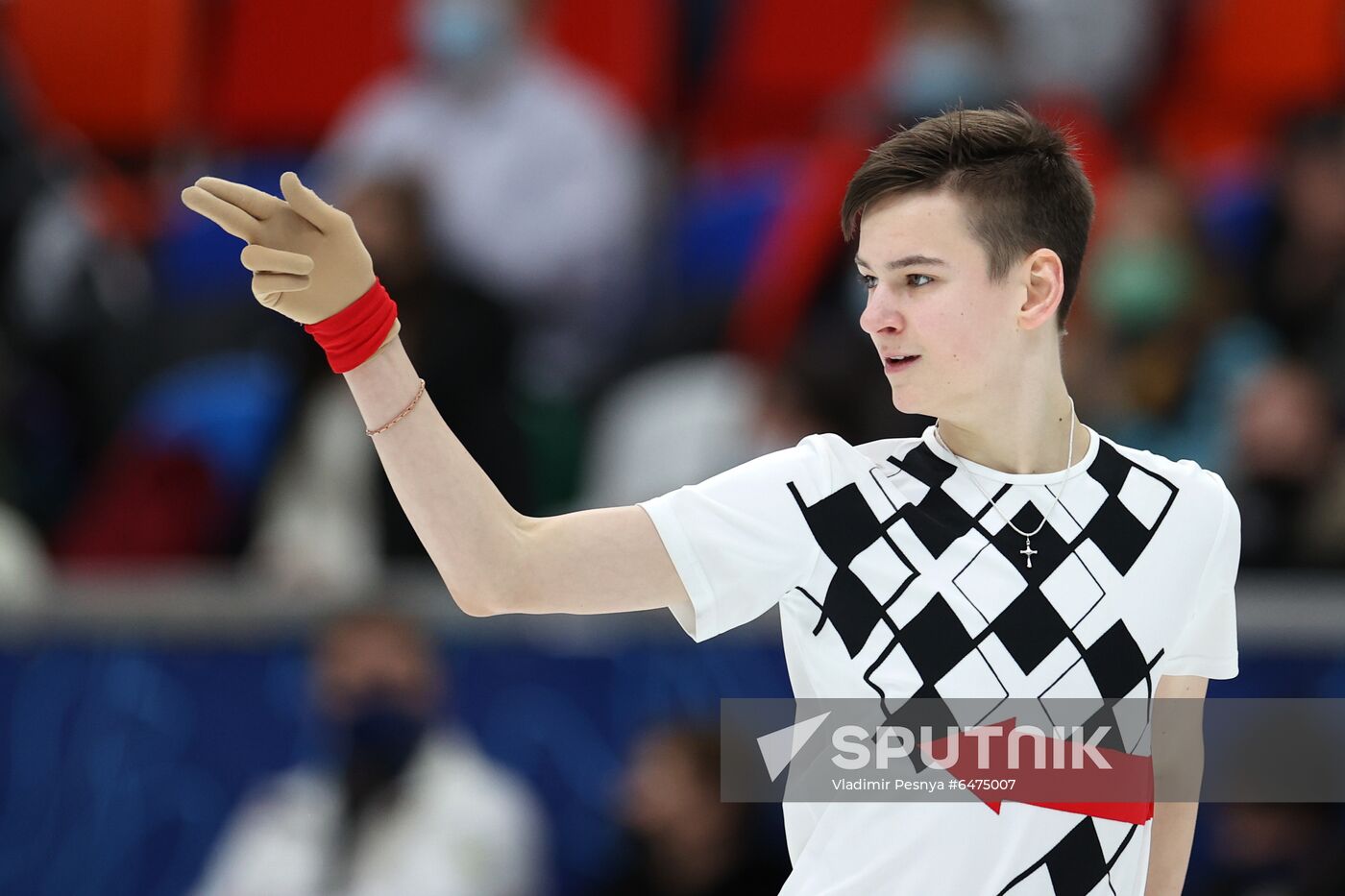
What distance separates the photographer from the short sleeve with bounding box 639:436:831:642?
2.74 metres

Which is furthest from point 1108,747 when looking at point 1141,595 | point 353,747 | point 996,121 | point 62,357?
point 62,357

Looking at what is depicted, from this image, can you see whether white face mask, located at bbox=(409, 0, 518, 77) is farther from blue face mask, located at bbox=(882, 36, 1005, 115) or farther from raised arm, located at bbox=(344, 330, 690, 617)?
raised arm, located at bbox=(344, 330, 690, 617)

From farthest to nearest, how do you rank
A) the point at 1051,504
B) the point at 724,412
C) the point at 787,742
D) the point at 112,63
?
1. the point at 112,63
2. the point at 724,412
3. the point at 787,742
4. the point at 1051,504

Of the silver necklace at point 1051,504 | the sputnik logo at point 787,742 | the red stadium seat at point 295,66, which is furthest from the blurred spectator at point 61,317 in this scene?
the silver necklace at point 1051,504

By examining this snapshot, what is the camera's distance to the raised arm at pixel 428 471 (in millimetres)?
2600

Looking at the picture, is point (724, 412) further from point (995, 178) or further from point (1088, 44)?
point (995, 178)

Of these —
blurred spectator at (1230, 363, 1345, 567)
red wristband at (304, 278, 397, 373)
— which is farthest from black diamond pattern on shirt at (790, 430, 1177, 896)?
blurred spectator at (1230, 363, 1345, 567)

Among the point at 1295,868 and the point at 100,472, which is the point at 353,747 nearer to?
the point at 100,472

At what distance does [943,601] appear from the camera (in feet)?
9.10

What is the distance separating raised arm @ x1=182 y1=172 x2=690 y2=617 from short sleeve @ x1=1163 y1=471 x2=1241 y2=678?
2.76ft

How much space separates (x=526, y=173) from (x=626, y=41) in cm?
101

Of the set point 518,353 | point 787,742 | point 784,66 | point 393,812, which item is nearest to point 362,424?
point 518,353

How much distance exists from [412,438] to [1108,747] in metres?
1.11

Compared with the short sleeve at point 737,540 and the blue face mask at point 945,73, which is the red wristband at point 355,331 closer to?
the short sleeve at point 737,540
